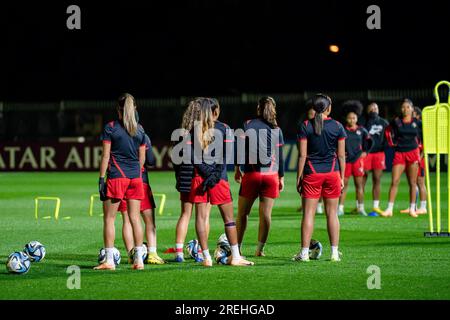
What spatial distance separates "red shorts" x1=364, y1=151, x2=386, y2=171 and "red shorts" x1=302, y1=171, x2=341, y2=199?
8.43 meters

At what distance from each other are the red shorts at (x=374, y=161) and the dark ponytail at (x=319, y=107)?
8.59m

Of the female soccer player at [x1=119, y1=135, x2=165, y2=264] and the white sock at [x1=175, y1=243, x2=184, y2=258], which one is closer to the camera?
the female soccer player at [x1=119, y1=135, x2=165, y2=264]

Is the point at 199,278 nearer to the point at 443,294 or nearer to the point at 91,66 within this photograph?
the point at 443,294

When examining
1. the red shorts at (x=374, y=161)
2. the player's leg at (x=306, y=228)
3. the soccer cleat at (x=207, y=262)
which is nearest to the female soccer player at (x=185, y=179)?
the soccer cleat at (x=207, y=262)

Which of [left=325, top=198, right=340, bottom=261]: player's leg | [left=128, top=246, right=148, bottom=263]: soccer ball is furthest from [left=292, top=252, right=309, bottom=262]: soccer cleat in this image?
[left=128, top=246, right=148, bottom=263]: soccer ball

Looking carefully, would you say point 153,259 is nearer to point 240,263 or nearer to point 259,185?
point 240,263

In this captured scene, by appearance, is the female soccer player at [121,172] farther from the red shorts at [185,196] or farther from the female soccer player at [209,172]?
the female soccer player at [209,172]

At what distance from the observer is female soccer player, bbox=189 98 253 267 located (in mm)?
12703

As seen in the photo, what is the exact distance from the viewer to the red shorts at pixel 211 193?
1283 cm

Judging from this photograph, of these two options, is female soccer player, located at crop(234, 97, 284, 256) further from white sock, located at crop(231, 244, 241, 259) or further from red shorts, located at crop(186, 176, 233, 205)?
white sock, located at crop(231, 244, 241, 259)

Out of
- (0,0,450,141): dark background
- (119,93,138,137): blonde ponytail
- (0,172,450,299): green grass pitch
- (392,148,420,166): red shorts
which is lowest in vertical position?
(0,172,450,299): green grass pitch

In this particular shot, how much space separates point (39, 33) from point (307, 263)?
1680 inches

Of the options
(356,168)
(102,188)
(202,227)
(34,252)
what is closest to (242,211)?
(202,227)

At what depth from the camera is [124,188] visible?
12.7 meters
